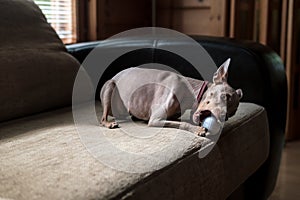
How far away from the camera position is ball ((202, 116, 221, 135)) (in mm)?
1188

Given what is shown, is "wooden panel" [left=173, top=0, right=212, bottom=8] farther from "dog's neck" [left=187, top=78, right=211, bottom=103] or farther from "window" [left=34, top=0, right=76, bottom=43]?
"dog's neck" [left=187, top=78, right=211, bottom=103]

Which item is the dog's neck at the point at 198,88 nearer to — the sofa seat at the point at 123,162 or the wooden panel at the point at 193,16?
the sofa seat at the point at 123,162

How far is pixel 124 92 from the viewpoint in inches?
55.7

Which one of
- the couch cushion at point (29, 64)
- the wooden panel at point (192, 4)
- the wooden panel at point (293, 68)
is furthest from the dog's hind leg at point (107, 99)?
the wooden panel at point (293, 68)

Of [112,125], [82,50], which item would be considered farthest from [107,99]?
[82,50]

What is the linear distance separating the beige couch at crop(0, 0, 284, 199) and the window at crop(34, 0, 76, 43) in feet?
2.04

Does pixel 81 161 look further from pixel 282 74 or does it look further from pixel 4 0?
pixel 282 74

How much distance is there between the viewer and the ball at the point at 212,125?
1.19 m

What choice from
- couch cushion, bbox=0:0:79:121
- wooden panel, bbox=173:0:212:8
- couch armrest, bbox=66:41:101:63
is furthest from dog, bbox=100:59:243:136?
wooden panel, bbox=173:0:212:8

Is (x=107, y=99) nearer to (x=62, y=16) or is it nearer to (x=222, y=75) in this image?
(x=222, y=75)

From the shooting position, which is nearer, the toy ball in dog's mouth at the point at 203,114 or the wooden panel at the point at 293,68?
the toy ball in dog's mouth at the point at 203,114

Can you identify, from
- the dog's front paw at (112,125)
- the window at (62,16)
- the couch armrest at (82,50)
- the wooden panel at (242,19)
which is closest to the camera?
the dog's front paw at (112,125)

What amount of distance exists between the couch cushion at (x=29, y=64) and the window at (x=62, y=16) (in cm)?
62

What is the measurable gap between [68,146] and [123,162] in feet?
0.63
